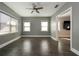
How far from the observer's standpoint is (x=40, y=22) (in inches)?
580

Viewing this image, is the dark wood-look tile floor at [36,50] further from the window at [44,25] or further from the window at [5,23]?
the window at [44,25]

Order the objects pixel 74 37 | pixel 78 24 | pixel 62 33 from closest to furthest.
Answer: pixel 78 24
pixel 74 37
pixel 62 33

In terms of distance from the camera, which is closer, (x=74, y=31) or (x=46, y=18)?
(x=74, y=31)

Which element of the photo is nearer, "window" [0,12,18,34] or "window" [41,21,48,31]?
"window" [0,12,18,34]

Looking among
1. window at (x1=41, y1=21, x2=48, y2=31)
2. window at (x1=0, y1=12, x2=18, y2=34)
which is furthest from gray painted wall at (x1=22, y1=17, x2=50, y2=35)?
window at (x1=0, y1=12, x2=18, y2=34)

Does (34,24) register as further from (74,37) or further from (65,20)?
(74,37)

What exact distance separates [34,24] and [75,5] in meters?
9.79

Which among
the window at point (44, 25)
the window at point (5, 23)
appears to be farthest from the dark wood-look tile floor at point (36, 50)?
the window at point (44, 25)

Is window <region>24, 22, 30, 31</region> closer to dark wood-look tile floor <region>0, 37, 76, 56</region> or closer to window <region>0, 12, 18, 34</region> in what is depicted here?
window <region>0, 12, 18, 34</region>

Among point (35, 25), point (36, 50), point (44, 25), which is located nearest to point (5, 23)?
point (36, 50)

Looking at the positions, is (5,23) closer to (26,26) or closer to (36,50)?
(36,50)

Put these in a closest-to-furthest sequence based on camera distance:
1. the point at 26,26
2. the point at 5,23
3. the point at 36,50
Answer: the point at 36,50, the point at 5,23, the point at 26,26

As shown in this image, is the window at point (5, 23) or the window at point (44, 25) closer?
the window at point (5, 23)

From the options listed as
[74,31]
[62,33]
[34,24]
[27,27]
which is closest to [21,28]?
[27,27]
